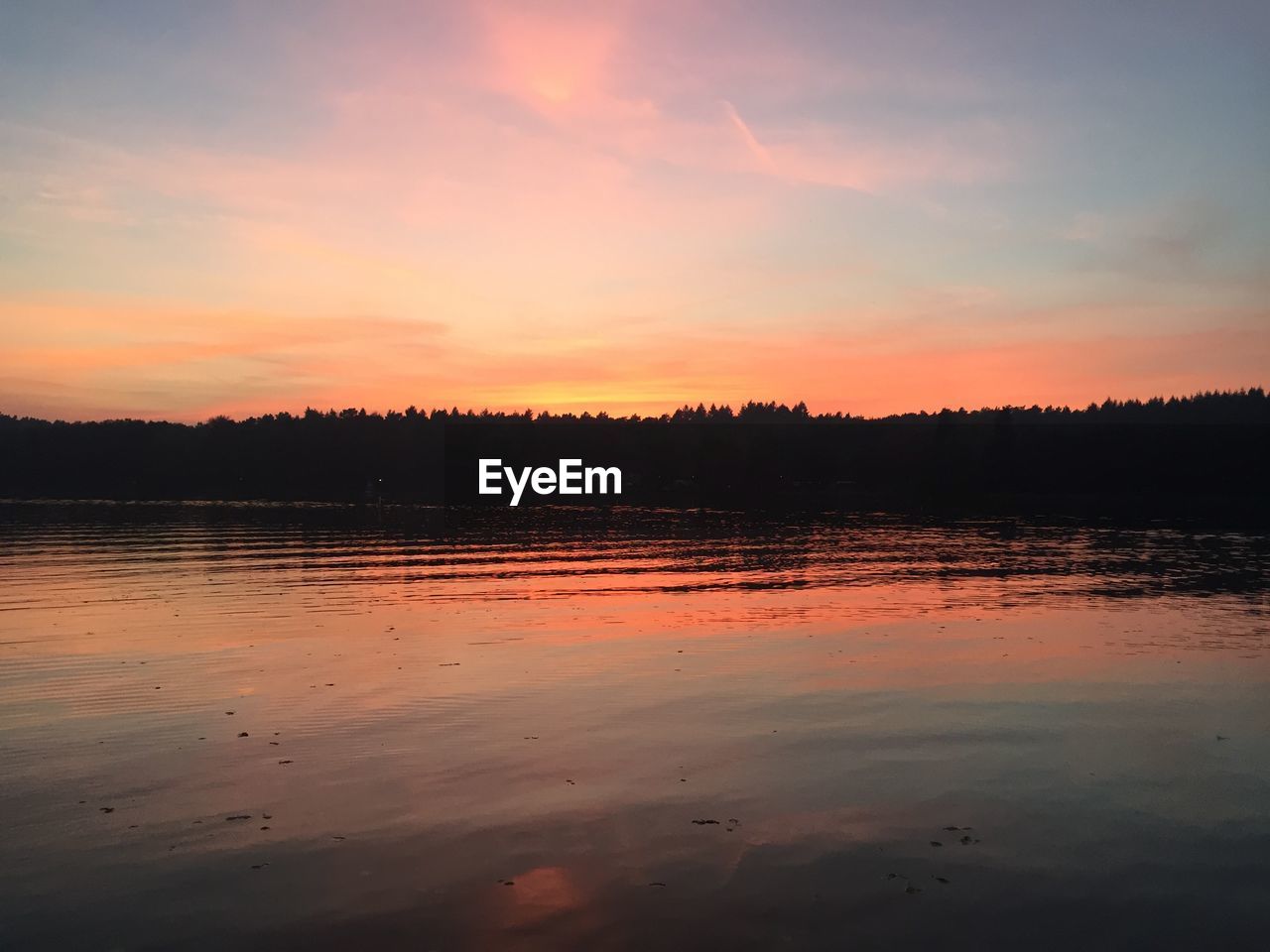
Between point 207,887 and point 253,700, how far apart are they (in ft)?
31.4

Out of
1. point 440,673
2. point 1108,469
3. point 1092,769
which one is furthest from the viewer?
point 1108,469

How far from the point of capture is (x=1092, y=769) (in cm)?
1521

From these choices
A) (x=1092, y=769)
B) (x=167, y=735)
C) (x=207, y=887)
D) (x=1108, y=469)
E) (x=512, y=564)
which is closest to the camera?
Result: (x=207, y=887)

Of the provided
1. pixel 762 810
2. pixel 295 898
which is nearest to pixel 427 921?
pixel 295 898

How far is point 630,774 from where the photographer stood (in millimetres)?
14719

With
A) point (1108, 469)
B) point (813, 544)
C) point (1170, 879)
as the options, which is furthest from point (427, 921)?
point (1108, 469)

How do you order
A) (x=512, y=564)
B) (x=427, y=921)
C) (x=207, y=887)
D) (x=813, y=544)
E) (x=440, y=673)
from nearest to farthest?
(x=427, y=921)
(x=207, y=887)
(x=440, y=673)
(x=512, y=564)
(x=813, y=544)

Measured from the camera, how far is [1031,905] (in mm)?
10305

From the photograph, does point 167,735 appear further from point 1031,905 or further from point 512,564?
point 512,564

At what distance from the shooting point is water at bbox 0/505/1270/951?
Result: 10.0 meters

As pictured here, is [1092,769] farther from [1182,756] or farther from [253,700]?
[253,700]

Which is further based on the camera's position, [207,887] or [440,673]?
[440,673]

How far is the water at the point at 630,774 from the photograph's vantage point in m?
10.0

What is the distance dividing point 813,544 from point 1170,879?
5575 cm
